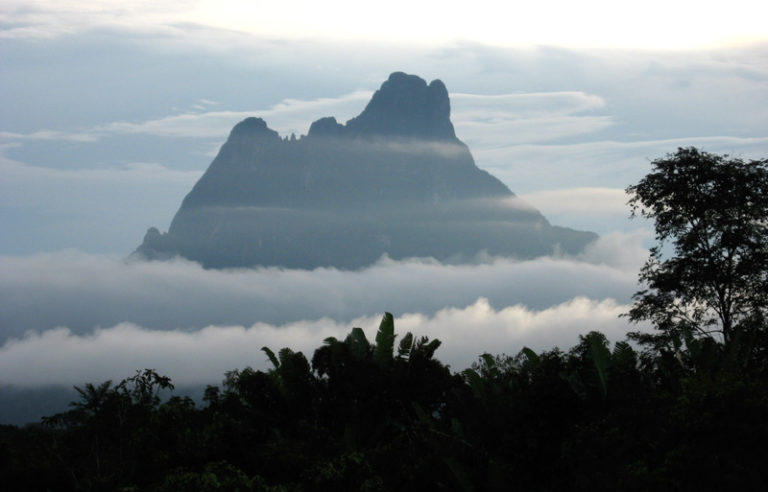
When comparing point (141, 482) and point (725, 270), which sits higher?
point (725, 270)

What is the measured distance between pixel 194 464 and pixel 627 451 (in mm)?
13295

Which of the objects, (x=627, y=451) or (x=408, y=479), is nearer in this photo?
(x=627, y=451)

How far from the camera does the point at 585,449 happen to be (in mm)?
21859

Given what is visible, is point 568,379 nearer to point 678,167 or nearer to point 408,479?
point 408,479

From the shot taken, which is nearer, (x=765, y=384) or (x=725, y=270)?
(x=765, y=384)

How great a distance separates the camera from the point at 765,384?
21172 mm

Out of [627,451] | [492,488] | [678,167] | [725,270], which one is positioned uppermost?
[678,167]

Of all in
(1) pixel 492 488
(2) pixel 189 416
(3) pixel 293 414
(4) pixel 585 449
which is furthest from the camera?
(3) pixel 293 414

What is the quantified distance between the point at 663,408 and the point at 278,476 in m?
10.8

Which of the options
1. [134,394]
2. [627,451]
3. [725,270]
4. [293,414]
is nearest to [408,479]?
[627,451]

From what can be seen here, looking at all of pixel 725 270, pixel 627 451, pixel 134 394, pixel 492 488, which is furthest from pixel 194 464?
pixel 725 270

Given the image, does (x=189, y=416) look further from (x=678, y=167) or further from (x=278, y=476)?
(x=678, y=167)

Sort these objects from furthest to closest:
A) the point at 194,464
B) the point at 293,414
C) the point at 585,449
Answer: the point at 293,414
the point at 194,464
the point at 585,449

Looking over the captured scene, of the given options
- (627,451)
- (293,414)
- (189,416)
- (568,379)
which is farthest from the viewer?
(293,414)
